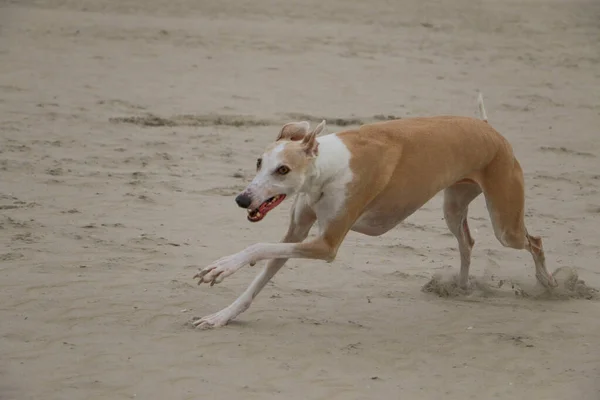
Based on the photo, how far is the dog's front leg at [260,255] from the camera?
5766 millimetres

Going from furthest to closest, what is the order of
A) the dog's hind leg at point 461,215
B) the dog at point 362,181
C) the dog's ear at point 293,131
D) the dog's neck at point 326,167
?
the dog's hind leg at point 461,215 < the dog's ear at point 293,131 < the dog's neck at point 326,167 < the dog at point 362,181

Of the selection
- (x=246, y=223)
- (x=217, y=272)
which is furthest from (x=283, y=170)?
(x=246, y=223)

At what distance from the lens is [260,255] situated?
5.88 meters

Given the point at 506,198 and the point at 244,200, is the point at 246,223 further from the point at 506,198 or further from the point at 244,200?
the point at 244,200

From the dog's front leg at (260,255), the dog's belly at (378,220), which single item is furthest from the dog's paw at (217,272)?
the dog's belly at (378,220)

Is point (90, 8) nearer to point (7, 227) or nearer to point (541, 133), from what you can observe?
point (541, 133)

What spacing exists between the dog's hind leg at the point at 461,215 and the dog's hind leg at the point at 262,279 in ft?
4.04

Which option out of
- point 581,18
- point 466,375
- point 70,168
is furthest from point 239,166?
point 581,18

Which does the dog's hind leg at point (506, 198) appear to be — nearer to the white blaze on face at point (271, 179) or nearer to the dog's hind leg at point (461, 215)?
the dog's hind leg at point (461, 215)

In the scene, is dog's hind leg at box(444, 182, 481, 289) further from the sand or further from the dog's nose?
the dog's nose

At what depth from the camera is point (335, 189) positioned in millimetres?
6039

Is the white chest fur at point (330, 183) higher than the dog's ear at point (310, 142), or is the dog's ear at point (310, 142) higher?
the dog's ear at point (310, 142)

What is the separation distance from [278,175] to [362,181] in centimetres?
56

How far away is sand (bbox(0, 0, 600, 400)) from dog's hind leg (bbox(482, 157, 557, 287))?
48 cm
